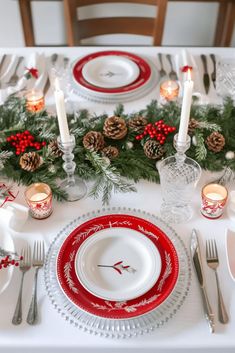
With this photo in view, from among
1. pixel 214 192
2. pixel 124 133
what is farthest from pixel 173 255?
pixel 124 133

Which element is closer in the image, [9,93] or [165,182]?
[165,182]

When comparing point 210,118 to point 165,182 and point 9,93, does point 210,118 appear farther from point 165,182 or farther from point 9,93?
point 9,93

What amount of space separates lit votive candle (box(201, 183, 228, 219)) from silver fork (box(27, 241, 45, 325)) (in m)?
0.35

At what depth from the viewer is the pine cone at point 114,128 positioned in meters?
0.97

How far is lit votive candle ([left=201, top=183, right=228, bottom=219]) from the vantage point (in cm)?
84

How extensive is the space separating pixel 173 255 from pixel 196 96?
53cm

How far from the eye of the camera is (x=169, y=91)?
113 cm

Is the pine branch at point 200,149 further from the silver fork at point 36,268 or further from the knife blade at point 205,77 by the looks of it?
the silver fork at point 36,268

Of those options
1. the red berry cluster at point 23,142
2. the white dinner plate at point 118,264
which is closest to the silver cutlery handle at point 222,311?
the white dinner plate at point 118,264

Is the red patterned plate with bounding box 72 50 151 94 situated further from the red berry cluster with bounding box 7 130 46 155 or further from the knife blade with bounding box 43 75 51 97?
the red berry cluster with bounding box 7 130 46 155

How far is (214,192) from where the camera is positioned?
90 centimetres

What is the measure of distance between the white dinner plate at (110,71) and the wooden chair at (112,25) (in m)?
0.35

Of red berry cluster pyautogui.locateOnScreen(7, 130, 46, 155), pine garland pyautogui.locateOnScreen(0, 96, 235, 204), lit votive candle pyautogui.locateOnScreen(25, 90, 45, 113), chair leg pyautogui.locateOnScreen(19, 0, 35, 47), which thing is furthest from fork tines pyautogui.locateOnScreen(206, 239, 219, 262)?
chair leg pyautogui.locateOnScreen(19, 0, 35, 47)

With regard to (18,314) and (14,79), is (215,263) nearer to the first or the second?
(18,314)
